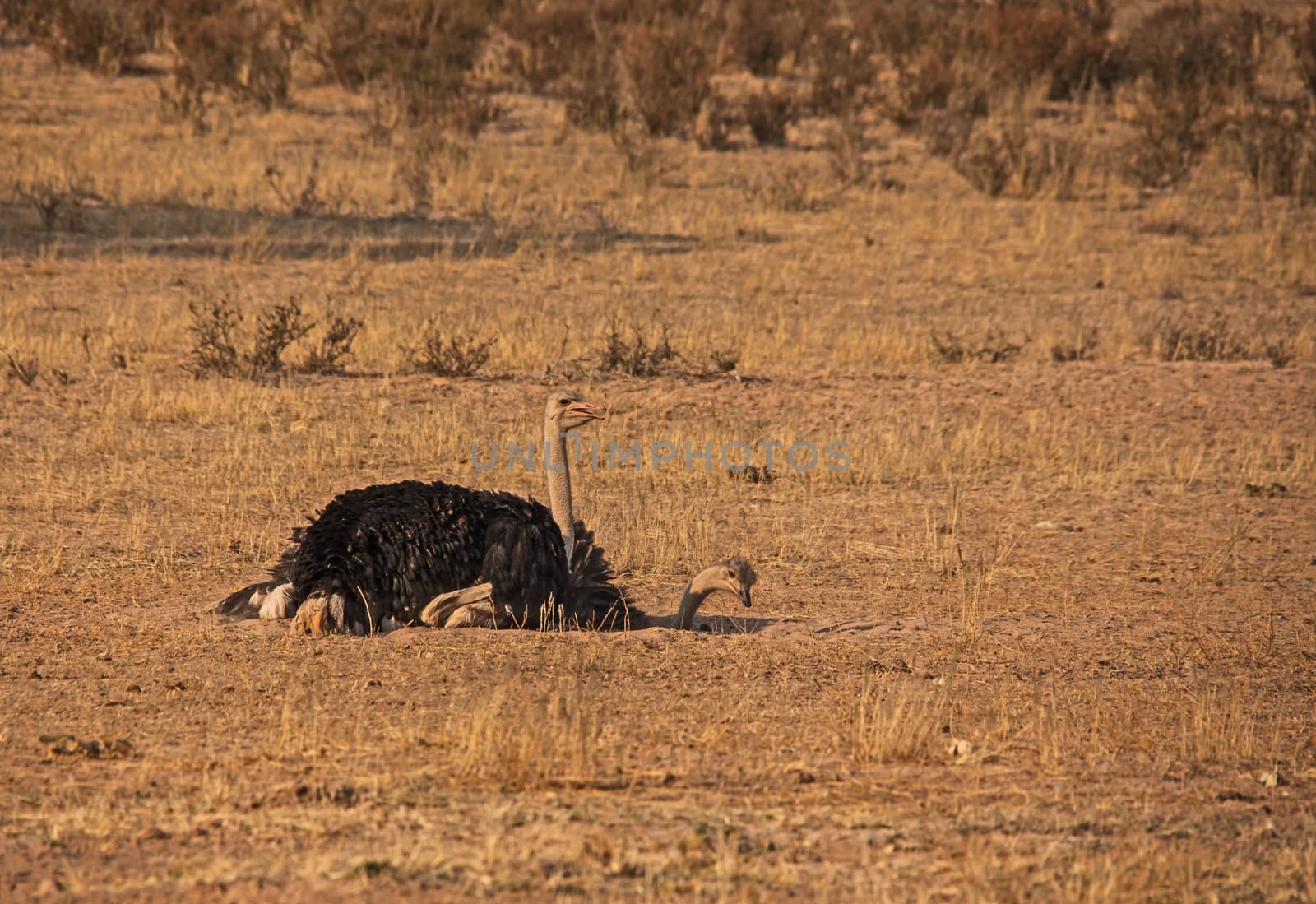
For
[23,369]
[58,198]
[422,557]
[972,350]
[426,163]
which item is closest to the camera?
[422,557]

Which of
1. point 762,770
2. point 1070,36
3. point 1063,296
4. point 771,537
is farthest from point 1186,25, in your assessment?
point 762,770

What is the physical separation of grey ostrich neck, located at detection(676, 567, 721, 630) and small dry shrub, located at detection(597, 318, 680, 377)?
524cm

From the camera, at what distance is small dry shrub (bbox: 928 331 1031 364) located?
13023 millimetres

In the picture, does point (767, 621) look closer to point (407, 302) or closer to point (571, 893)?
point (571, 893)

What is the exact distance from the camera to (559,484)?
7410mm

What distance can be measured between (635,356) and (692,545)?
3.69 metres

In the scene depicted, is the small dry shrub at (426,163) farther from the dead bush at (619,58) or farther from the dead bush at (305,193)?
the dead bush at (619,58)

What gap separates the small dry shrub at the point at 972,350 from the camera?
13023mm

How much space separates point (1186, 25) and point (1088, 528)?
66.9ft

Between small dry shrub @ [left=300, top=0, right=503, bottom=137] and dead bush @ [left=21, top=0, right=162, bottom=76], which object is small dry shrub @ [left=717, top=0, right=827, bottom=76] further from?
dead bush @ [left=21, top=0, right=162, bottom=76]

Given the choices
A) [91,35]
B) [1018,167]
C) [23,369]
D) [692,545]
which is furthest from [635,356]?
[91,35]

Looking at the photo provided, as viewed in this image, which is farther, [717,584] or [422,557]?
[717,584]

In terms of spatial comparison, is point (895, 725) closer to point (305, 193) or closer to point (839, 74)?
point (305, 193)

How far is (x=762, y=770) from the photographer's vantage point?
518cm
